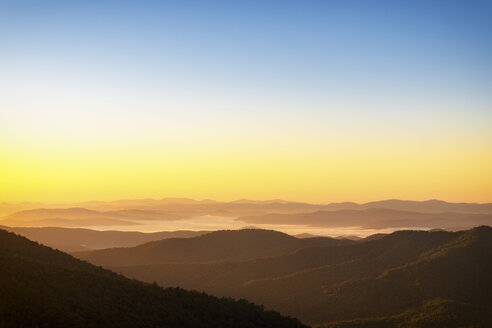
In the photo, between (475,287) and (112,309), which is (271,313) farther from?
(475,287)

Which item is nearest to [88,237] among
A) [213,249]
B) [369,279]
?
[213,249]

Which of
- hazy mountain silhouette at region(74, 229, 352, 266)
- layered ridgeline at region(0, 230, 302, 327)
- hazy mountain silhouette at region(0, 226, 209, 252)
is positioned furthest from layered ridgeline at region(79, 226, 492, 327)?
hazy mountain silhouette at region(0, 226, 209, 252)

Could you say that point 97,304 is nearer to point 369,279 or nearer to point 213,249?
point 369,279

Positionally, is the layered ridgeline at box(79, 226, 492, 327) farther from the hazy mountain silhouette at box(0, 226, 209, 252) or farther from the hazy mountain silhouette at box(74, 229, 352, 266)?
the hazy mountain silhouette at box(0, 226, 209, 252)

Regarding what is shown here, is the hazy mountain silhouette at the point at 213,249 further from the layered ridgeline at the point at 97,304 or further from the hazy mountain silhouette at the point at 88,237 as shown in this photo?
the layered ridgeline at the point at 97,304

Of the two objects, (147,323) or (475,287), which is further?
(475,287)

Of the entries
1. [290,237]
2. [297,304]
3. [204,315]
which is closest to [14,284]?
[204,315]
